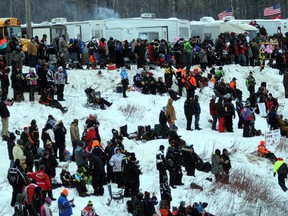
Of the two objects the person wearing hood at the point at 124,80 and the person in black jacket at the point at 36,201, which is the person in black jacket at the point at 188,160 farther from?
the person wearing hood at the point at 124,80

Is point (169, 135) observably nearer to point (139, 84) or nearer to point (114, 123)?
point (114, 123)

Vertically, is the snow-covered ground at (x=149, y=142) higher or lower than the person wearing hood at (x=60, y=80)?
lower

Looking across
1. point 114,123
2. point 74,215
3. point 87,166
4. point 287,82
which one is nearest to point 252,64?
point 287,82

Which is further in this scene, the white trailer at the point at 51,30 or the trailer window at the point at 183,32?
the trailer window at the point at 183,32

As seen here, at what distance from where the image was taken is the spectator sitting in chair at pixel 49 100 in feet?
96.8

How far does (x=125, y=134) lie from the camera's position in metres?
28.3

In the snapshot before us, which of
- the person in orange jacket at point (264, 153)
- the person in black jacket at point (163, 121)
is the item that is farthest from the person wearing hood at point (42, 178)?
the person in orange jacket at point (264, 153)

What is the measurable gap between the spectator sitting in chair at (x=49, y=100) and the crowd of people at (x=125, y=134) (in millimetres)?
42

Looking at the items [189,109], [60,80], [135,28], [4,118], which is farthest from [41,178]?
[135,28]

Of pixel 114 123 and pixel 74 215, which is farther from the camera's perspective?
pixel 114 123

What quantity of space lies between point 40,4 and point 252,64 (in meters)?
40.3

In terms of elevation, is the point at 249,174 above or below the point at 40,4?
below

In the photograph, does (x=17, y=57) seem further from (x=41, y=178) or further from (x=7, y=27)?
(x=41, y=178)

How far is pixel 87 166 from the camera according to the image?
2217 centimetres
